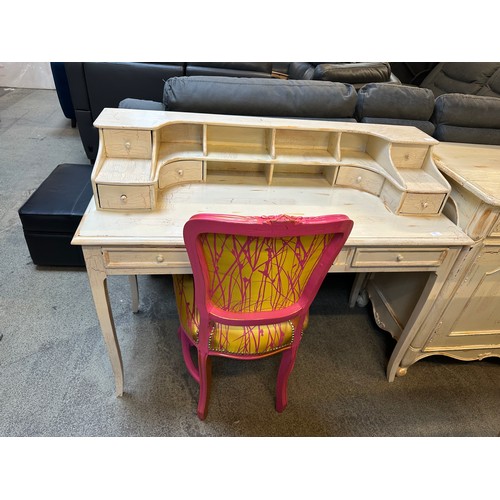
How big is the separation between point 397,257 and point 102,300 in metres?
0.99

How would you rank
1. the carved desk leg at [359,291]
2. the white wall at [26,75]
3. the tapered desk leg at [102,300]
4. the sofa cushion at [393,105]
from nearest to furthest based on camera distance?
the tapered desk leg at [102,300]
the sofa cushion at [393,105]
the carved desk leg at [359,291]
the white wall at [26,75]

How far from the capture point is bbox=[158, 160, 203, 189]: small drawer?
122 cm

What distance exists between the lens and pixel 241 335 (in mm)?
1091

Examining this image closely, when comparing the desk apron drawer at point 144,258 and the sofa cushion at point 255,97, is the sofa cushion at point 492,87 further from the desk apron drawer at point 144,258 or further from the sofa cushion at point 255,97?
the desk apron drawer at point 144,258

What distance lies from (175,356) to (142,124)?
1003mm

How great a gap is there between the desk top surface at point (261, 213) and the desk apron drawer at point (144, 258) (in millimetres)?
34

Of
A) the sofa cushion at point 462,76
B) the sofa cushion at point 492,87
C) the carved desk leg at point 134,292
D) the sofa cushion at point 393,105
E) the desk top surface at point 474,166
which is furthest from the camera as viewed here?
the sofa cushion at point 462,76

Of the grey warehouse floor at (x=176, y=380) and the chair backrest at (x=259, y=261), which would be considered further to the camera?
the grey warehouse floor at (x=176, y=380)

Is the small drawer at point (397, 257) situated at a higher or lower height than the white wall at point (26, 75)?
higher

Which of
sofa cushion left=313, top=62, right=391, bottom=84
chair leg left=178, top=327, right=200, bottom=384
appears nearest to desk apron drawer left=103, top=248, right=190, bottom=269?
chair leg left=178, top=327, right=200, bottom=384

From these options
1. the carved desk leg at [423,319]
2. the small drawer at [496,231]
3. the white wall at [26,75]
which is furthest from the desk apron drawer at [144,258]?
the white wall at [26,75]

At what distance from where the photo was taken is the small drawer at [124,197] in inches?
41.1

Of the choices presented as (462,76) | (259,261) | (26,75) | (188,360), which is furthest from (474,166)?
(26,75)

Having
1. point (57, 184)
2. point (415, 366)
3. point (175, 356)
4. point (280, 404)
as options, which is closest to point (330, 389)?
point (280, 404)
